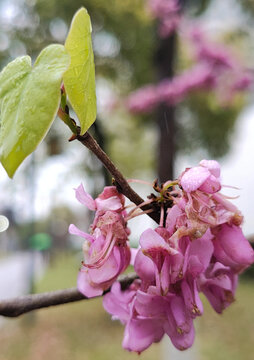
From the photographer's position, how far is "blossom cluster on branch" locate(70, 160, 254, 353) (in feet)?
0.93

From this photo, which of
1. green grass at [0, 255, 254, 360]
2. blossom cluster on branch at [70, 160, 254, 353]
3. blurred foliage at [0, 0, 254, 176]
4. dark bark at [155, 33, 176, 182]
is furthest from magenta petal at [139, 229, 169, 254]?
blurred foliage at [0, 0, 254, 176]

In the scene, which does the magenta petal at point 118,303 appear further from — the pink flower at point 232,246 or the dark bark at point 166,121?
the dark bark at point 166,121

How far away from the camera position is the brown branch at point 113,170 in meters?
0.26

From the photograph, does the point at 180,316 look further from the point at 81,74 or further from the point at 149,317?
the point at 81,74

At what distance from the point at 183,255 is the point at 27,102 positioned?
147mm

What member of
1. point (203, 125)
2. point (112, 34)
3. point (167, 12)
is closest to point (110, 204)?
point (167, 12)

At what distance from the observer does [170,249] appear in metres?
0.28

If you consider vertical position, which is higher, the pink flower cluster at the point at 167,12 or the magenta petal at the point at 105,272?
the pink flower cluster at the point at 167,12

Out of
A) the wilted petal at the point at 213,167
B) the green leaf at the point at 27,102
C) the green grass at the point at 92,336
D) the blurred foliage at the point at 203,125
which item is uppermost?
the green leaf at the point at 27,102

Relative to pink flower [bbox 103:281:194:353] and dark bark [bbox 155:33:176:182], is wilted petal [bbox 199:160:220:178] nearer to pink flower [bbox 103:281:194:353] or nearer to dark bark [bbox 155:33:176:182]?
pink flower [bbox 103:281:194:353]

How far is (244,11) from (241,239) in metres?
4.96

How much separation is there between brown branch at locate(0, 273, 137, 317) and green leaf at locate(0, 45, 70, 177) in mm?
164

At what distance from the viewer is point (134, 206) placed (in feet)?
1.07

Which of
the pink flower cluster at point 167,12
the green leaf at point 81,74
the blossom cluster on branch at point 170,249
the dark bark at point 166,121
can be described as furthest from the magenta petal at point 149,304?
the pink flower cluster at point 167,12
